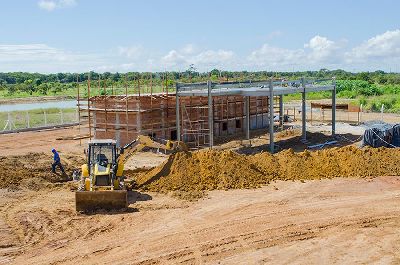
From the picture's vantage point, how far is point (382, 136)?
27625 millimetres

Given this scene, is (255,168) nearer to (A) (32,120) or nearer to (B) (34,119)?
(A) (32,120)

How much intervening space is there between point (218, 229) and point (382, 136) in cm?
1532

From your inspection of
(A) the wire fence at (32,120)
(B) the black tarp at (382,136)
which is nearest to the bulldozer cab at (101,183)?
(B) the black tarp at (382,136)

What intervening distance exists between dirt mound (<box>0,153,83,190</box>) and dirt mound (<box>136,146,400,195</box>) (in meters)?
4.18

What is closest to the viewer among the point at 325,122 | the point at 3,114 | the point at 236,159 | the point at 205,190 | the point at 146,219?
the point at 146,219

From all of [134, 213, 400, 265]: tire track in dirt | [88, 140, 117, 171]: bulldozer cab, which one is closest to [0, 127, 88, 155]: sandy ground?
[88, 140, 117, 171]: bulldozer cab

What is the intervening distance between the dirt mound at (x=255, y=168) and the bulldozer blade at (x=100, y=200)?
10.3 ft

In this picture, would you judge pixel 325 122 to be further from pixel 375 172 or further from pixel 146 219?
pixel 146 219

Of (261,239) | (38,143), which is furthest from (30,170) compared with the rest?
(261,239)

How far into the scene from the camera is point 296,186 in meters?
20.8

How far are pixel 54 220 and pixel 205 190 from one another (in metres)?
6.07

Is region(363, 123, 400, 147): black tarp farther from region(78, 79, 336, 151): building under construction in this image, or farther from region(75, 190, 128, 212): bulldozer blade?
region(75, 190, 128, 212): bulldozer blade

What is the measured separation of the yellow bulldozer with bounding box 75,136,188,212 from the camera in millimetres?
17203

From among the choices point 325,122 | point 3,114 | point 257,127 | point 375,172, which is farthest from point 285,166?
point 3,114
